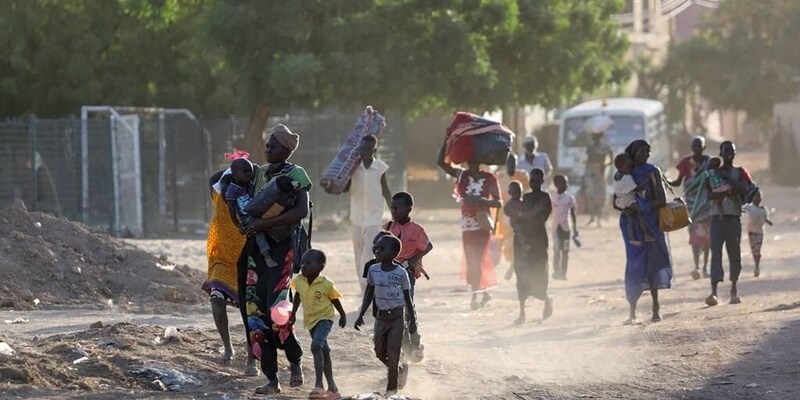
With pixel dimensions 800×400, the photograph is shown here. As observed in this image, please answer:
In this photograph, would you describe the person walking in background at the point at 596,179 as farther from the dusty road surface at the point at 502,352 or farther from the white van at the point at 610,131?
the dusty road surface at the point at 502,352

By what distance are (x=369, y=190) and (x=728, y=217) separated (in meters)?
3.59

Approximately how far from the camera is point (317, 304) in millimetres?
8758

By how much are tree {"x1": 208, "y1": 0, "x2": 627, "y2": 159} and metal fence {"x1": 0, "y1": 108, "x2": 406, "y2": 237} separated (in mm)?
1424

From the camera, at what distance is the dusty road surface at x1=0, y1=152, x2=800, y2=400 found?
9258 millimetres

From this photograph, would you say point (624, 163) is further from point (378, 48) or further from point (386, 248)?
point (378, 48)

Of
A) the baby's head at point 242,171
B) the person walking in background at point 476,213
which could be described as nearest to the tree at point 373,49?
the person walking in background at point 476,213

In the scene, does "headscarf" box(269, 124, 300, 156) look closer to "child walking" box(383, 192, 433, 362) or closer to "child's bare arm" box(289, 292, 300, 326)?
"child's bare arm" box(289, 292, 300, 326)

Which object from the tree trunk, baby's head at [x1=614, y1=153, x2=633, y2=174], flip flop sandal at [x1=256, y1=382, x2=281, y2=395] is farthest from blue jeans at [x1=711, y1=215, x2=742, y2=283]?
the tree trunk

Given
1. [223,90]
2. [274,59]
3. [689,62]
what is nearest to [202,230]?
[274,59]

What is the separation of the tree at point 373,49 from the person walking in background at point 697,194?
34.1 feet

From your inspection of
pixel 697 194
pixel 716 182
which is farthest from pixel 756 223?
pixel 716 182

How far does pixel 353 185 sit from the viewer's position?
13211 mm

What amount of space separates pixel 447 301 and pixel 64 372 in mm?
7476

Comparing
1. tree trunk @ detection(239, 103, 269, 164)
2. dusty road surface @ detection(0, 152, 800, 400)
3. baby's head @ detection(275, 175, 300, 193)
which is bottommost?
dusty road surface @ detection(0, 152, 800, 400)
